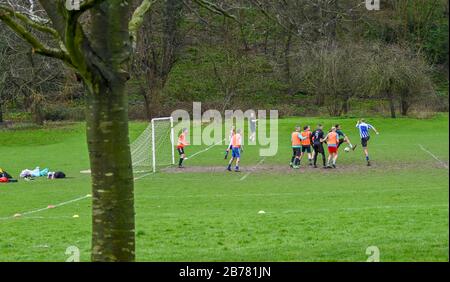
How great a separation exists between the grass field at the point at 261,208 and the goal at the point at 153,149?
1.80 meters

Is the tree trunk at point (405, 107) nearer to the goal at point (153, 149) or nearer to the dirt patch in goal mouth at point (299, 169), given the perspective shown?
the goal at point (153, 149)

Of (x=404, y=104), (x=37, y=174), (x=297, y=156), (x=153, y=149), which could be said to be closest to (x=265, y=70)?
(x=404, y=104)

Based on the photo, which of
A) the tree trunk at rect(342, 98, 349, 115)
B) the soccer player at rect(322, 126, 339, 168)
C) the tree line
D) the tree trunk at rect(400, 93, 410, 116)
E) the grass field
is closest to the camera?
the grass field

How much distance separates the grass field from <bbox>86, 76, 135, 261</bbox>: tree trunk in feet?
9.19

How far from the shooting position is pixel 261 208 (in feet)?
66.6

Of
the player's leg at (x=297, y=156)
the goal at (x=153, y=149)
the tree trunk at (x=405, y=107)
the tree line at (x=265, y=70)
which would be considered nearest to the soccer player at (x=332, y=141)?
the player's leg at (x=297, y=156)

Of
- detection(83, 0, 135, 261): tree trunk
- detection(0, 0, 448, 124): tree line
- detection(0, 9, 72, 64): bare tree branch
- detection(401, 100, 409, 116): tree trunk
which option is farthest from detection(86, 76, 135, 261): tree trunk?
detection(401, 100, 409, 116): tree trunk

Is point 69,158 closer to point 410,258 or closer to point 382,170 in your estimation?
point 382,170

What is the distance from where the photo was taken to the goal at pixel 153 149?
35.1m

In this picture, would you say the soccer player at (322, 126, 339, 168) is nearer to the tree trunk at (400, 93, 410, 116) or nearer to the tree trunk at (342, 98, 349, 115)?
the tree trunk at (400, 93, 410, 116)

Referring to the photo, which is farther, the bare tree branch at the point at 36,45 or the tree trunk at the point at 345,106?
the tree trunk at the point at 345,106

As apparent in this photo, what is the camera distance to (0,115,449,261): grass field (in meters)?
11.2

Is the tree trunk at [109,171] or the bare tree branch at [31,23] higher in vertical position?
the bare tree branch at [31,23]

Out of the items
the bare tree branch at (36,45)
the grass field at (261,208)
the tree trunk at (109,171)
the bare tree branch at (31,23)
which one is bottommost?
the grass field at (261,208)
